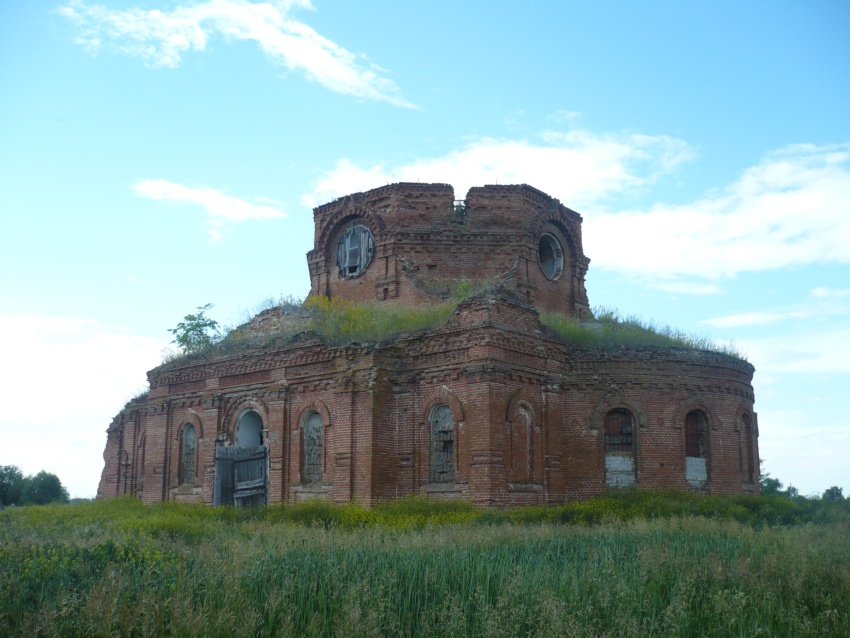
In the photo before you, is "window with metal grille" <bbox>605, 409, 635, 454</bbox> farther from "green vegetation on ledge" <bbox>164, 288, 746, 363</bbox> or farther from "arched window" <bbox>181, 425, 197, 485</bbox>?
"arched window" <bbox>181, 425, 197, 485</bbox>

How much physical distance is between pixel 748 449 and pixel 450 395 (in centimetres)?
976

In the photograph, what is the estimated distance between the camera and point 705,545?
11742 millimetres

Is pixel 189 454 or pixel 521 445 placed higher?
pixel 521 445

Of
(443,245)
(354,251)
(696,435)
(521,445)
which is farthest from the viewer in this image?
(354,251)

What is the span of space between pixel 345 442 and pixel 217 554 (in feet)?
30.2

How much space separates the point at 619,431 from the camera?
21.1 m

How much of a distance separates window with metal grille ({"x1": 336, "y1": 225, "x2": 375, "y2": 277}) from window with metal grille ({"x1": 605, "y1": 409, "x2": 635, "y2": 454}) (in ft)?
29.8

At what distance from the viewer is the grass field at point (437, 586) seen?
25.1 ft

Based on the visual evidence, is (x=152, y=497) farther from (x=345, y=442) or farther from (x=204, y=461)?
(x=345, y=442)

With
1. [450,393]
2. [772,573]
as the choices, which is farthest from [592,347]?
[772,573]

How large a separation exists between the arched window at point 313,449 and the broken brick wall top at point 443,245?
15.9ft

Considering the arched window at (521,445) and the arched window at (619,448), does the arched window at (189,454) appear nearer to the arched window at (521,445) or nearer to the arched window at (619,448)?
the arched window at (521,445)

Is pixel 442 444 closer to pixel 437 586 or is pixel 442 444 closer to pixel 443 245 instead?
pixel 443 245

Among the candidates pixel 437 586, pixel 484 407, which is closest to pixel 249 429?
pixel 484 407
